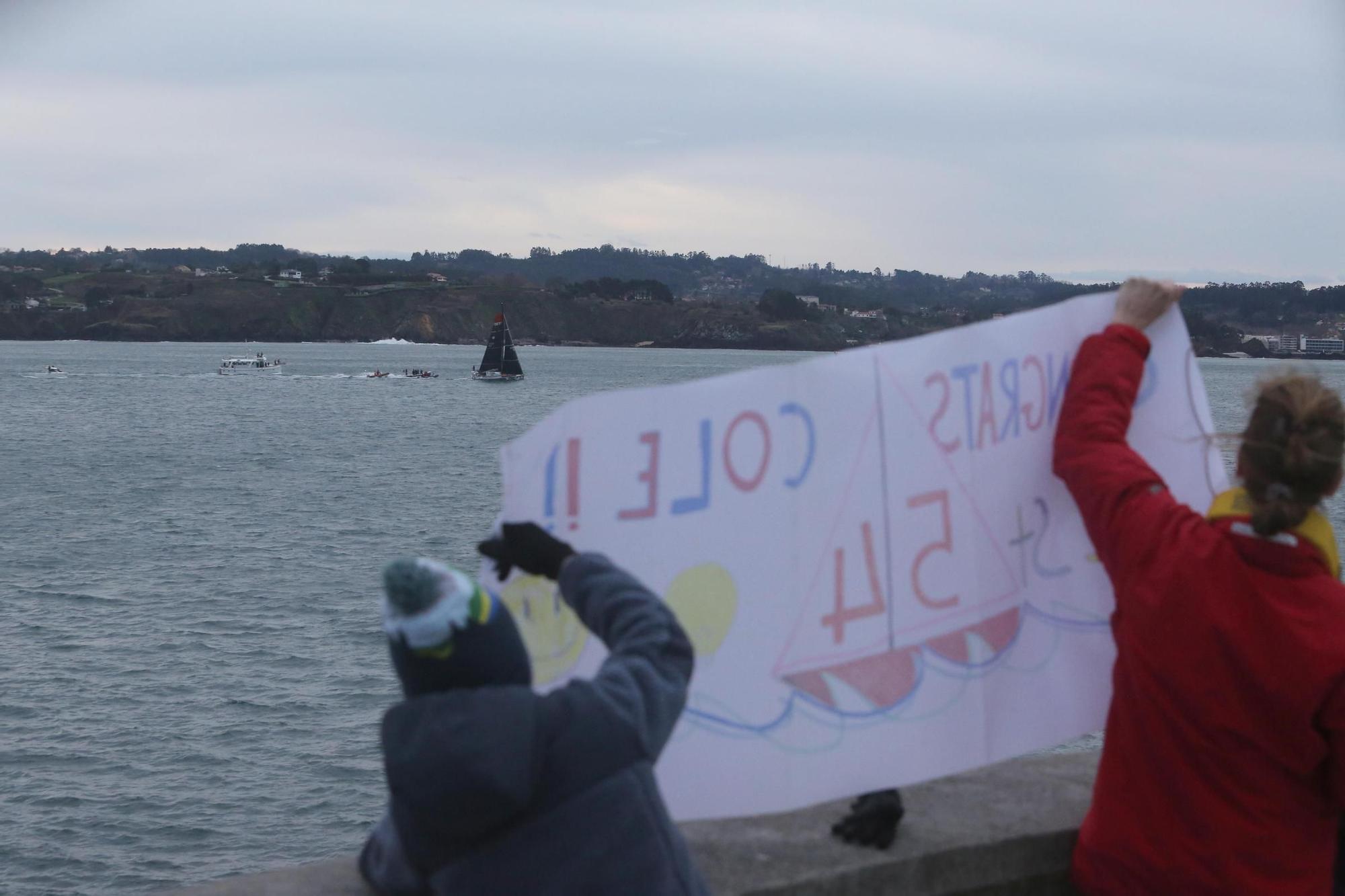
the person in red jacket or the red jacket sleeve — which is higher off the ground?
the red jacket sleeve

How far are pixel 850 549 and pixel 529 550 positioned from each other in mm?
783

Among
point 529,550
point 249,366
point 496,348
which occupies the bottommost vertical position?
point 249,366

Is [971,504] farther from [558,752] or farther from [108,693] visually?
[108,693]

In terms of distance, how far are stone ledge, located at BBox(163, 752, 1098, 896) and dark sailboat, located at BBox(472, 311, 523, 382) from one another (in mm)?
109952

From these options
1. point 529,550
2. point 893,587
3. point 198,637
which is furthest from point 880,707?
point 198,637

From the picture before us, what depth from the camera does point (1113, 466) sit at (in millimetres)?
2699

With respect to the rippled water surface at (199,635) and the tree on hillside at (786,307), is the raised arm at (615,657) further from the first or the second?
the tree on hillside at (786,307)

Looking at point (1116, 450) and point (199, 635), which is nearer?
point (1116, 450)

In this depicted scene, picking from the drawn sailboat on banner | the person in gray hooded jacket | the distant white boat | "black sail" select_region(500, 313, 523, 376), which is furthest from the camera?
the distant white boat

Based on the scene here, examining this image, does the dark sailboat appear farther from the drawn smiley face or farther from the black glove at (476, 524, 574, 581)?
the black glove at (476, 524, 574, 581)

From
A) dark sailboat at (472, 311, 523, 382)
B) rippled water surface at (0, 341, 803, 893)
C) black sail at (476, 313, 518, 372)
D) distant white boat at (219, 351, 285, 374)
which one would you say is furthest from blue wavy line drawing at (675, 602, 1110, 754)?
distant white boat at (219, 351, 285, 374)

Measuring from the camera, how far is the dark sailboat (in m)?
114

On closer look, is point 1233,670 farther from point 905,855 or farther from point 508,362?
point 508,362

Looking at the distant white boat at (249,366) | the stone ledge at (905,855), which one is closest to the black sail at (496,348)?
the distant white boat at (249,366)
